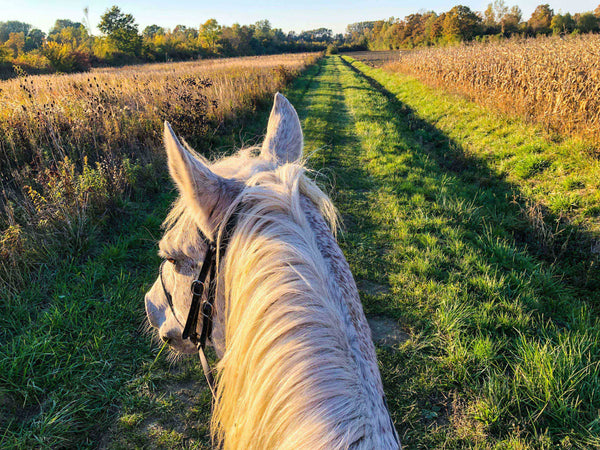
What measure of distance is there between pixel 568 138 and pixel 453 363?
6319mm

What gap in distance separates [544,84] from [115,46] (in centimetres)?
5356

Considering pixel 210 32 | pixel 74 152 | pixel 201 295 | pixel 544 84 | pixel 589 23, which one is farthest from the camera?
pixel 210 32

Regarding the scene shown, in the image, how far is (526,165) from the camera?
20.4 ft

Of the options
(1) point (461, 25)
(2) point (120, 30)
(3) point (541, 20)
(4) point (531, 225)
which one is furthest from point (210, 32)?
(4) point (531, 225)

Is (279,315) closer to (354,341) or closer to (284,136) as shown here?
A: (354,341)

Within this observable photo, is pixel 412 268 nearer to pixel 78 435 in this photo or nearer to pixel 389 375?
pixel 389 375

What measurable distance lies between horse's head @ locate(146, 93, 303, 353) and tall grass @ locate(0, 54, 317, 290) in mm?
2703

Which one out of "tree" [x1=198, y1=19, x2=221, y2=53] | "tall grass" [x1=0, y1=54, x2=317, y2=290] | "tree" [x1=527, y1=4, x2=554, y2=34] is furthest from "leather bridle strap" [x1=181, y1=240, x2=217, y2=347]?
"tree" [x1=198, y1=19, x2=221, y2=53]

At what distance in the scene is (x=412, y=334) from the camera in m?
3.07

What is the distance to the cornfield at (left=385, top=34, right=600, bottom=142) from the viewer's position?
21.8ft

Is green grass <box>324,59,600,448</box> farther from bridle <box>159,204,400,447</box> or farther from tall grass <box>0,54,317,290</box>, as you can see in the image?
tall grass <box>0,54,317,290</box>

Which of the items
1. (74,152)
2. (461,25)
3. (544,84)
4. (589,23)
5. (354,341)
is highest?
(461,25)

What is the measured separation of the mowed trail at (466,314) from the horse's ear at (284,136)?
0.64 feet

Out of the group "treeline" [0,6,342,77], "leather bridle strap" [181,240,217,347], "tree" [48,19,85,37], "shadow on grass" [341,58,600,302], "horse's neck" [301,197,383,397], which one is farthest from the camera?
"tree" [48,19,85,37]
